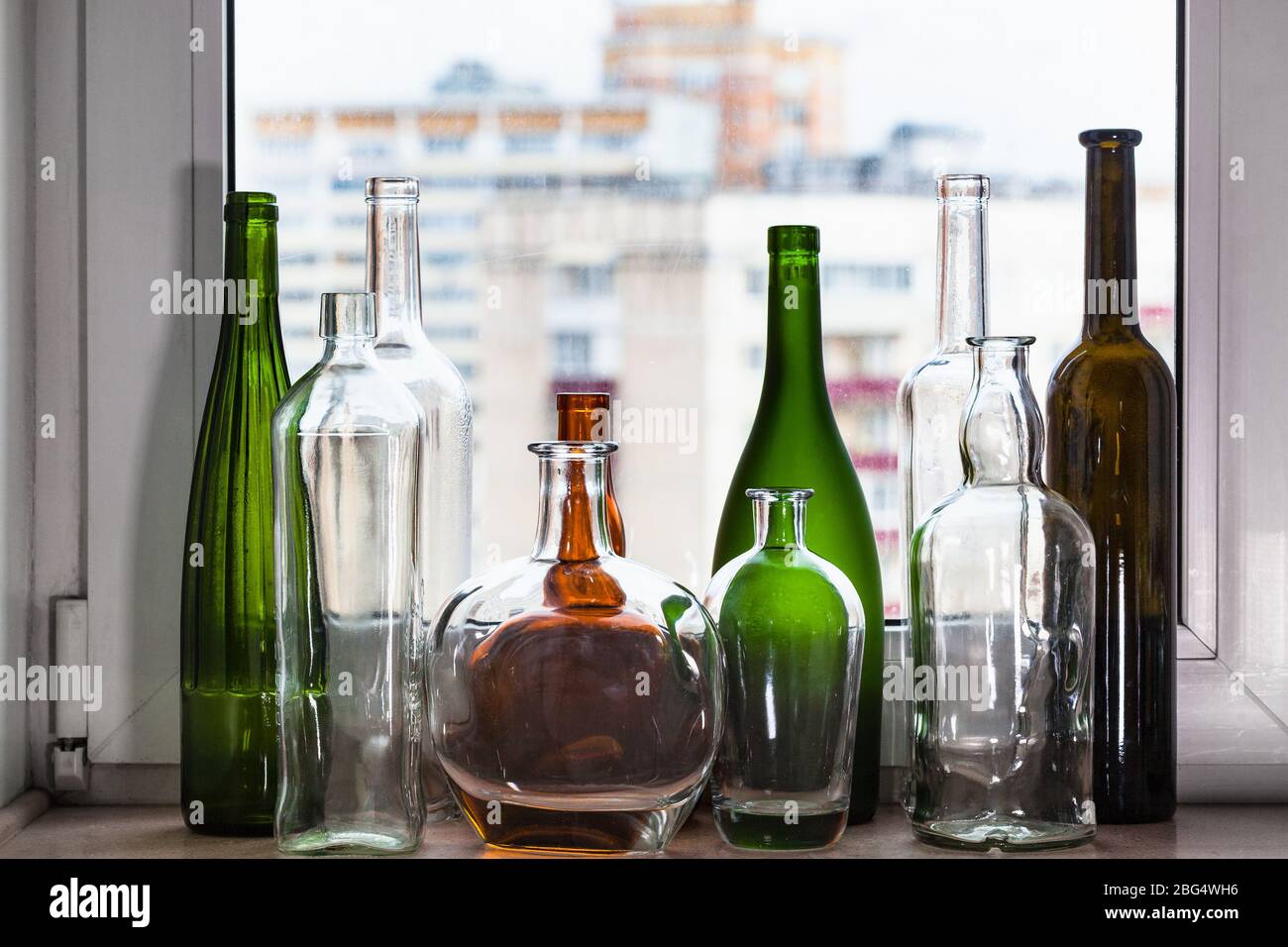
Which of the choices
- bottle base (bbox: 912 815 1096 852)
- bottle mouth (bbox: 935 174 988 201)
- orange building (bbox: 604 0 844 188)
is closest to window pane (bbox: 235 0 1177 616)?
orange building (bbox: 604 0 844 188)

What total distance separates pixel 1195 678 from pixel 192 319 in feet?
2.61

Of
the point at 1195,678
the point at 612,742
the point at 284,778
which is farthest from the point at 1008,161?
the point at 284,778

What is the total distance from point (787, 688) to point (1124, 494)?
27 cm

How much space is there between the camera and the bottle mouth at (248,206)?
0.84 m

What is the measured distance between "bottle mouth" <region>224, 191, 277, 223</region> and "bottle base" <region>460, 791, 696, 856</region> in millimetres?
410

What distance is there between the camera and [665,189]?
96 cm

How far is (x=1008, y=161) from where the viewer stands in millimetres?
977

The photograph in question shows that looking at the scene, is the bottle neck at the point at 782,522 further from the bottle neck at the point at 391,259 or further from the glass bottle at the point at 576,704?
the bottle neck at the point at 391,259

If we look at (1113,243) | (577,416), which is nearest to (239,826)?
(577,416)

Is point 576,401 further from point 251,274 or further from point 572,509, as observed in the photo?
point 251,274

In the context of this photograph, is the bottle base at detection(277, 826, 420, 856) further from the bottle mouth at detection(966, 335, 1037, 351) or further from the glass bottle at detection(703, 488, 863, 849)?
the bottle mouth at detection(966, 335, 1037, 351)

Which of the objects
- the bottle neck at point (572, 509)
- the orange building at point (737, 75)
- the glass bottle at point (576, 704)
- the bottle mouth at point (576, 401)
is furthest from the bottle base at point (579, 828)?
the orange building at point (737, 75)

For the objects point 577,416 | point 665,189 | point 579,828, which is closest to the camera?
point 579,828

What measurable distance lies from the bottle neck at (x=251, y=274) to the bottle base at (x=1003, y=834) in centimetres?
54
